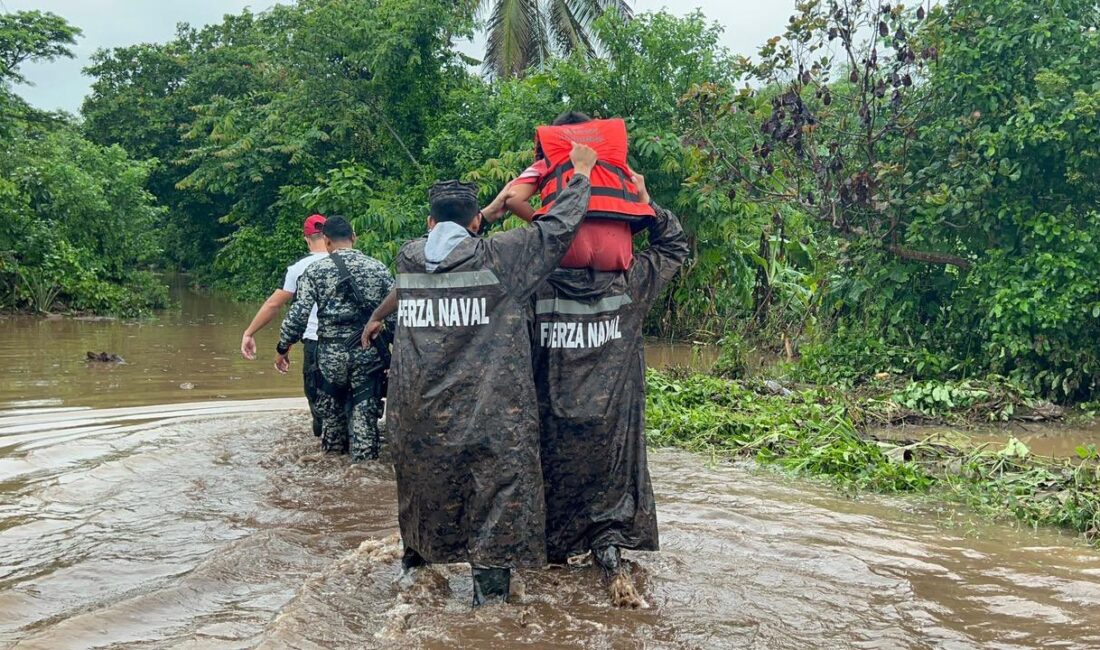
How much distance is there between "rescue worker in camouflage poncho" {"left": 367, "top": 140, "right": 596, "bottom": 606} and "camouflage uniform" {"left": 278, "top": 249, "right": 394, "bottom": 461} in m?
2.91

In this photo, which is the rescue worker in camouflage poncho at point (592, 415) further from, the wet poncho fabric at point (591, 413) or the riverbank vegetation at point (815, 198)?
the riverbank vegetation at point (815, 198)

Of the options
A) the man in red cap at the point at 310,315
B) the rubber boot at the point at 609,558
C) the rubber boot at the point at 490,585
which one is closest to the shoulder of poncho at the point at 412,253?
the rubber boot at the point at 490,585

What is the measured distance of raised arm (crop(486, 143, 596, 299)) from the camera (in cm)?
437

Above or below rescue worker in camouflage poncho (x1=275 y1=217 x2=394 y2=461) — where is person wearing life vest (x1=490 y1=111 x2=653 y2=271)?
above

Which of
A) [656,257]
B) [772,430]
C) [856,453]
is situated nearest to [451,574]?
[656,257]

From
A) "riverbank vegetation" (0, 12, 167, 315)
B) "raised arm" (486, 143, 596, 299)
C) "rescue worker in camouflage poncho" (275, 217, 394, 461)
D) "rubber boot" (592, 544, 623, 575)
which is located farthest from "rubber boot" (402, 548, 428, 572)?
"riverbank vegetation" (0, 12, 167, 315)

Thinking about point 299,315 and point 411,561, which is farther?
point 299,315

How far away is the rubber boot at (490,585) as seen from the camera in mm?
4406

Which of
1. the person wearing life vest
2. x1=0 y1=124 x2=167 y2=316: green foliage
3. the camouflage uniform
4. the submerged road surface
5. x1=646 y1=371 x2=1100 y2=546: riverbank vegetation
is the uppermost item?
x1=0 y1=124 x2=167 y2=316: green foliage

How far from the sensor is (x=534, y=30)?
2598 cm

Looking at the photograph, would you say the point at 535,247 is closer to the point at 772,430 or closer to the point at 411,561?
the point at 411,561

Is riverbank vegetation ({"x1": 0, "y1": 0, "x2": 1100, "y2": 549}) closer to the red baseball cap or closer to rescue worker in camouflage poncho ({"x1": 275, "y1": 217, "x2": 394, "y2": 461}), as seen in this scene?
rescue worker in camouflage poncho ({"x1": 275, "y1": 217, "x2": 394, "y2": 461})

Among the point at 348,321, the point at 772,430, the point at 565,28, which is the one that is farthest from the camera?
the point at 565,28

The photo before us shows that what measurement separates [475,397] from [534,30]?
23.0m
